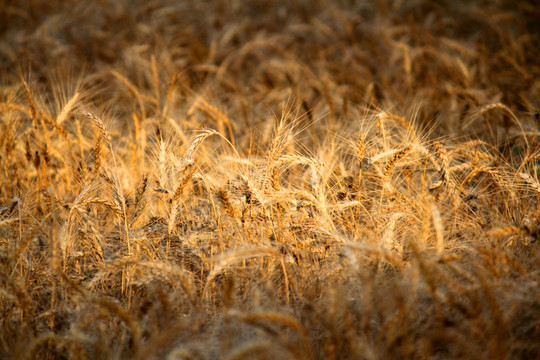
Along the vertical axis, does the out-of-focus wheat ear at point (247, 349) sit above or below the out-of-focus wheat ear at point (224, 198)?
below

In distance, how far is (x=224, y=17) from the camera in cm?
606

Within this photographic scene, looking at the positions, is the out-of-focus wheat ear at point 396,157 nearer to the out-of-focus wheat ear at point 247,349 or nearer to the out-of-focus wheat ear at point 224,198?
the out-of-focus wheat ear at point 224,198

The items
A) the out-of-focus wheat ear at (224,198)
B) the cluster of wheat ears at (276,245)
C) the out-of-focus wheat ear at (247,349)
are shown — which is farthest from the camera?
the out-of-focus wheat ear at (224,198)

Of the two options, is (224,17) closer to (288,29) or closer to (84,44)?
(288,29)

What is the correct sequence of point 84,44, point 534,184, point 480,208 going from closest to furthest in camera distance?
point 534,184, point 480,208, point 84,44

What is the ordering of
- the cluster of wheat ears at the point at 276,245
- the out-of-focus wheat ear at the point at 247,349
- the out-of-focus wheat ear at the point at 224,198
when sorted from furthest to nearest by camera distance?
the out-of-focus wheat ear at the point at 224,198, the cluster of wheat ears at the point at 276,245, the out-of-focus wheat ear at the point at 247,349

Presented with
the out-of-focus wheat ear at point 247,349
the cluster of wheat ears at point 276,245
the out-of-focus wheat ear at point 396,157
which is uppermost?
the out-of-focus wheat ear at point 396,157

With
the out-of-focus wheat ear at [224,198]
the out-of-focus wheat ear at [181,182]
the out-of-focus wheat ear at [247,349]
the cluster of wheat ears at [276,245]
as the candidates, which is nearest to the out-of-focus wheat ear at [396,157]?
the cluster of wheat ears at [276,245]

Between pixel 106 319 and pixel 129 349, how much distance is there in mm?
150

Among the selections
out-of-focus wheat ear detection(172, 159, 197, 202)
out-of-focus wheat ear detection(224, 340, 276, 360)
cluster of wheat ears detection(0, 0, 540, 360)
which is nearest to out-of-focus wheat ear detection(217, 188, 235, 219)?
cluster of wheat ears detection(0, 0, 540, 360)

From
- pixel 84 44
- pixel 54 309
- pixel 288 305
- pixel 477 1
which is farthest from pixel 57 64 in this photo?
pixel 477 1

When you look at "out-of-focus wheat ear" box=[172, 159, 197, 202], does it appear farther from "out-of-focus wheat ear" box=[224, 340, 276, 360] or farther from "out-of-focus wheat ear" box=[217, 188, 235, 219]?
"out-of-focus wheat ear" box=[224, 340, 276, 360]

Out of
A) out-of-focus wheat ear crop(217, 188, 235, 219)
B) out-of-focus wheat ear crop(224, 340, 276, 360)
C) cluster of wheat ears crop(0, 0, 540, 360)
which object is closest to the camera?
out-of-focus wheat ear crop(224, 340, 276, 360)

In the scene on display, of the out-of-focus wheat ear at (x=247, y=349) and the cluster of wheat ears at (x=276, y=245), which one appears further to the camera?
the cluster of wheat ears at (x=276, y=245)
